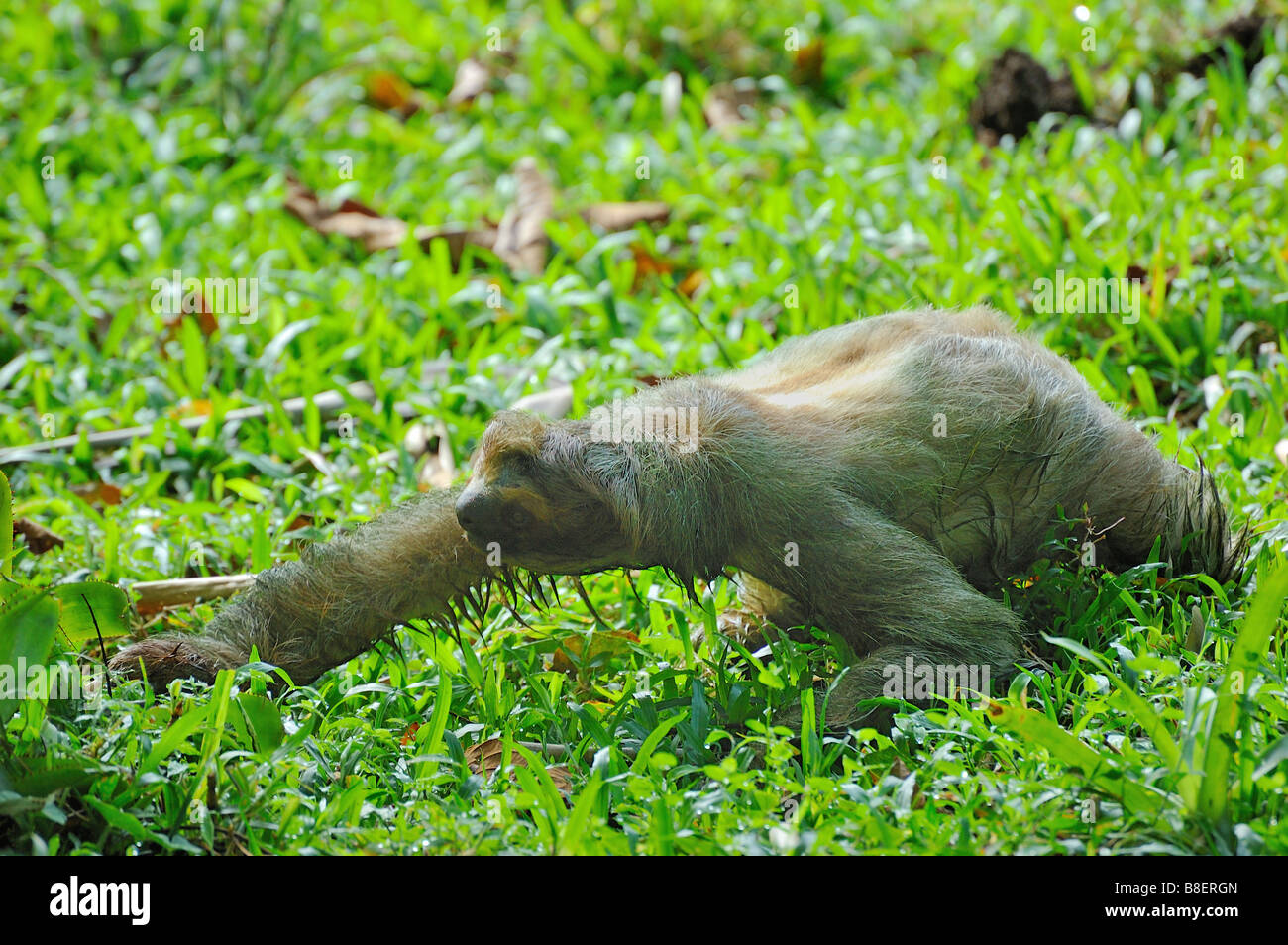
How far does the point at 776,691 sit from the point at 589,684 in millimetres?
726

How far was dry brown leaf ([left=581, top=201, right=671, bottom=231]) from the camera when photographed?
7.95m

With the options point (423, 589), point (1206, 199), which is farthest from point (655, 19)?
point (423, 589)

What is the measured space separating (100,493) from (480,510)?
3.05 meters

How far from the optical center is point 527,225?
26.2 feet

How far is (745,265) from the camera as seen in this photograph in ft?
23.3

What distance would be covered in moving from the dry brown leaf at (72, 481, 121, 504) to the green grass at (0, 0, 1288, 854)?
3.2 inches

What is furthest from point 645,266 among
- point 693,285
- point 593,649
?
point 593,649

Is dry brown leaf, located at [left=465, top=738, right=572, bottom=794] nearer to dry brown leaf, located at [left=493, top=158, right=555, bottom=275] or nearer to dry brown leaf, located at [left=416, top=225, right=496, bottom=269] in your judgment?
dry brown leaf, located at [left=493, top=158, right=555, bottom=275]

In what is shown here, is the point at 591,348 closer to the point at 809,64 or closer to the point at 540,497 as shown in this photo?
the point at 540,497

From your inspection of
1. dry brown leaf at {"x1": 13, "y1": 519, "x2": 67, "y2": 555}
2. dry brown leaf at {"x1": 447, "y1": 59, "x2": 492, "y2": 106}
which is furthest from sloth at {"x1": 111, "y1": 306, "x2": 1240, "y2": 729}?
dry brown leaf at {"x1": 447, "y1": 59, "x2": 492, "y2": 106}

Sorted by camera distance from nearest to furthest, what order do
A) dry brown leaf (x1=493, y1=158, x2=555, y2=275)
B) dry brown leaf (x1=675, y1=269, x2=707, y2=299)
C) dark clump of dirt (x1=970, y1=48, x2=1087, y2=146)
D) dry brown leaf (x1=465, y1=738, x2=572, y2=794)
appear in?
dry brown leaf (x1=465, y1=738, x2=572, y2=794)
dry brown leaf (x1=675, y1=269, x2=707, y2=299)
dry brown leaf (x1=493, y1=158, x2=555, y2=275)
dark clump of dirt (x1=970, y1=48, x2=1087, y2=146)

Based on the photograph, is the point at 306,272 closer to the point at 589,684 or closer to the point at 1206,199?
the point at 589,684

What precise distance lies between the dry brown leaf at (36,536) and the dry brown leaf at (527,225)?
3.30m
